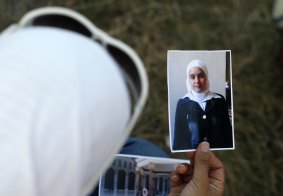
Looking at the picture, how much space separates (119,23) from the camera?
1.35 metres

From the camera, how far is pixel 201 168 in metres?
0.77

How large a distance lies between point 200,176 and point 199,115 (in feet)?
0.46

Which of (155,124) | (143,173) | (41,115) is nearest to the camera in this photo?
(41,115)

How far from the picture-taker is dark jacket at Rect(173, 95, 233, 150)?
2.75 ft

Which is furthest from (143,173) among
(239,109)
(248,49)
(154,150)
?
(248,49)

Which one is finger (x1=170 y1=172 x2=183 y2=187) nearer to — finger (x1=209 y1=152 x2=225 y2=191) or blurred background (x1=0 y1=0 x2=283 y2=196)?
finger (x1=209 y1=152 x2=225 y2=191)

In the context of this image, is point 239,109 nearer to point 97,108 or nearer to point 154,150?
point 154,150

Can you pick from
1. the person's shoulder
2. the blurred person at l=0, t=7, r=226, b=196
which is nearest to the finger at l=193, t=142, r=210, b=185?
the person's shoulder

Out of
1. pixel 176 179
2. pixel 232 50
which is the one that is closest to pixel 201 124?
pixel 176 179

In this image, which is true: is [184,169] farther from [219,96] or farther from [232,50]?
[232,50]

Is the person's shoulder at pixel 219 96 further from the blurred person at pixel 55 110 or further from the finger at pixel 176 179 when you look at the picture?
the blurred person at pixel 55 110

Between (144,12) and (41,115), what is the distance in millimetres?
975

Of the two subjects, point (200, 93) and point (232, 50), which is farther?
point (232, 50)

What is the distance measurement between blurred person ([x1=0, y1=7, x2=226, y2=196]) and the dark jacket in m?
0.37
